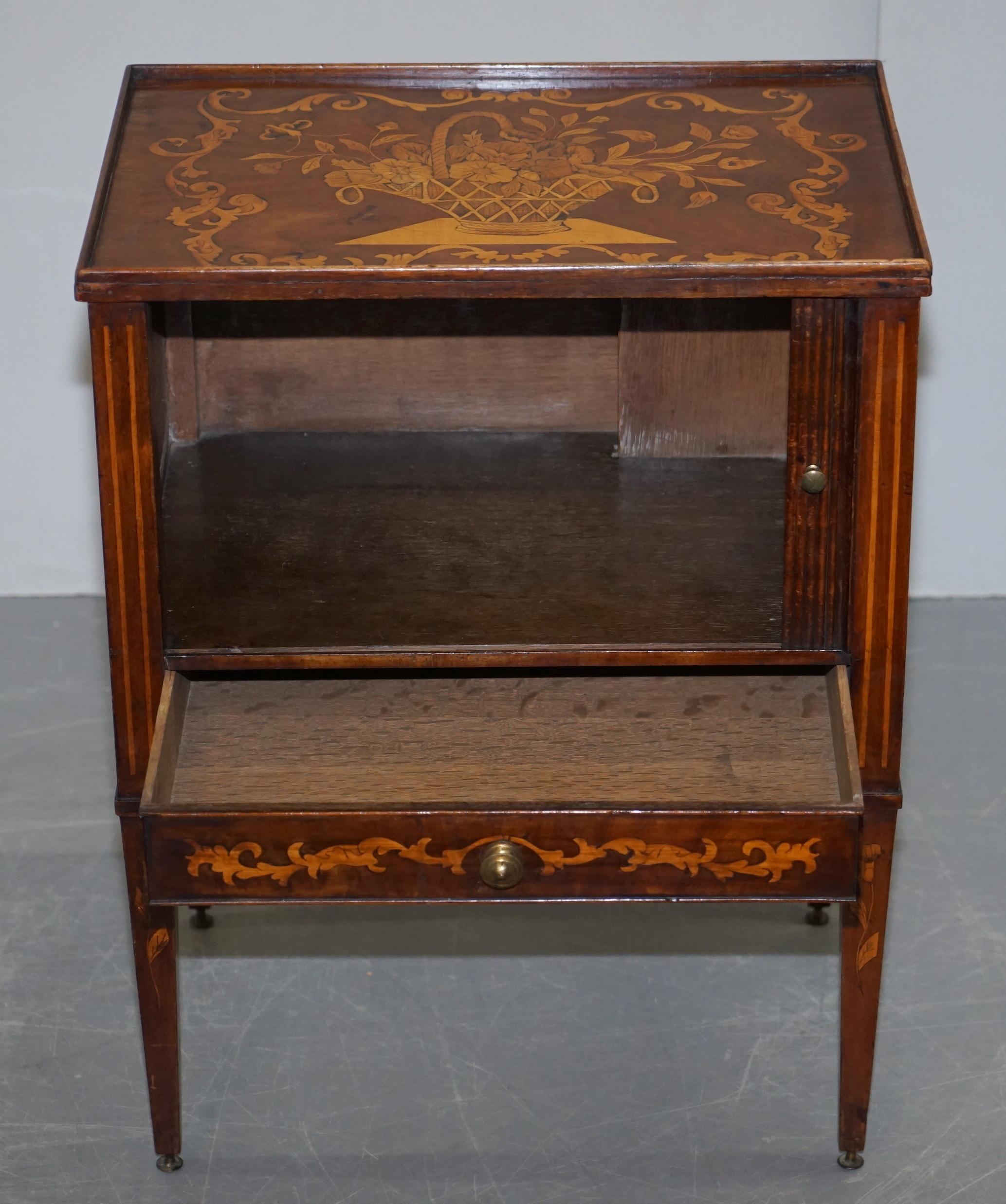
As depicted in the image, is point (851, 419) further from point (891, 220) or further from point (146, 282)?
point (146, 282)

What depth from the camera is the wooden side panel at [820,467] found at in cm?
212

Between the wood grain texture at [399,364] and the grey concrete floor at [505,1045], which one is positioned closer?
the grey concrete floor at [505,1045]

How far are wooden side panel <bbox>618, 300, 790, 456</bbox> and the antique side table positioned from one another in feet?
0.57

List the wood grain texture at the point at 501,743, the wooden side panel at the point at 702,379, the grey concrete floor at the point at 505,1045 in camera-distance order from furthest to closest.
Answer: the wooden side panel at the point at 702,379 → the grey concrete floor at the point at 505,1045 → the wood grain texture at the point at 501,743

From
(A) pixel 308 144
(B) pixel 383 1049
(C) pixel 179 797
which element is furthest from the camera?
(B) pixel 383 1049

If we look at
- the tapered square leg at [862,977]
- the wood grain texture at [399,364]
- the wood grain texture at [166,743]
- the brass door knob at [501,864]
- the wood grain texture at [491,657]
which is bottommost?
the tapered square leg at [862,977]

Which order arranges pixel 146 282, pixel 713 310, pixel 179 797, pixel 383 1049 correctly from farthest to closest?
pixel 713 310 → pixel 383 1049 → pixel 179 797 → pixel 146 282

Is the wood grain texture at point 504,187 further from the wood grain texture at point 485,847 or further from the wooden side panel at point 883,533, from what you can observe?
the wood grain texture at point 485,847

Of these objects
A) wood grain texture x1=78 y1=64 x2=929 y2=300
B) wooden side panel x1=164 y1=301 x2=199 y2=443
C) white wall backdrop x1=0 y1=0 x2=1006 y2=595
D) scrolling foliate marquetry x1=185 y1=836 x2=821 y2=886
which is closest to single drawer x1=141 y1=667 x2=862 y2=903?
scrolling foliate marquetry x1=185 y1=836 x2=821 y2=886

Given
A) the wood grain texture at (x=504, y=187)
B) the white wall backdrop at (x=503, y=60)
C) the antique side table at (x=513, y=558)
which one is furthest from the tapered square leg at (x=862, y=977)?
the white wall backdrop at (x=503, y=60)

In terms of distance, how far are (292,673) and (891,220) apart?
1005 millimetres

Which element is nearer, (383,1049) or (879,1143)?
(879,1143)

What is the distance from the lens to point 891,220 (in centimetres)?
215


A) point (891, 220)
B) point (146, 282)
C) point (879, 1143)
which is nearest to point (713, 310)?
point (891, 220)
